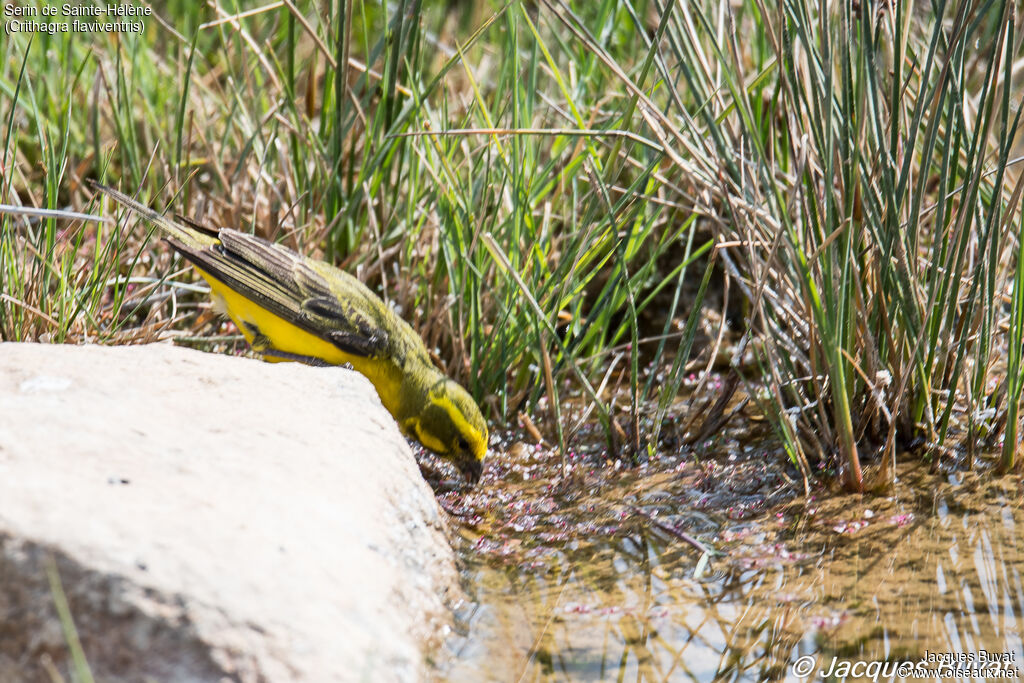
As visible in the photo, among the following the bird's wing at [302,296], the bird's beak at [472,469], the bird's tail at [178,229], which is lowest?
the bird's beak at [472,469]

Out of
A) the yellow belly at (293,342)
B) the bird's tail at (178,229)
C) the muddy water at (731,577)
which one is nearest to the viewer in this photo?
the muddy water at (731,577)

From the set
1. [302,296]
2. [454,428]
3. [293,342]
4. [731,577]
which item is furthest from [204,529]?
[293,342]

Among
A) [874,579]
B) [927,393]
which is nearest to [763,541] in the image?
[874,579]

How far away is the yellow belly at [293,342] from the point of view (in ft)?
13.1

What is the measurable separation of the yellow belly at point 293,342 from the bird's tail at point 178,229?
0.46ft

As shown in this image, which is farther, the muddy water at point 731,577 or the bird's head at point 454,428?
the bird's head at point 454,428

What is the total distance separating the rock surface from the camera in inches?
74.5

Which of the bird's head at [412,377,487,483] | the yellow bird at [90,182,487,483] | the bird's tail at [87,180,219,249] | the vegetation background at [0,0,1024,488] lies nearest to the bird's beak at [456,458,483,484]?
the bird's head at [412,377,487,483]

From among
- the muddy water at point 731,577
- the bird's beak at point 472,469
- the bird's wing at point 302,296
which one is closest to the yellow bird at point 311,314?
the bird's wing at point 302,296

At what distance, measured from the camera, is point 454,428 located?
359 centimetres

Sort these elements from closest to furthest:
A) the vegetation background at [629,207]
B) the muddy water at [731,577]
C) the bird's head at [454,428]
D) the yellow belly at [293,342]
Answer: the muddy water at [731,577] < the vegetation background at [629,207] < the bird's head at [454,428] < the yellow belly at [293,342]

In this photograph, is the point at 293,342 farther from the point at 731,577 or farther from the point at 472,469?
the point at 731,577

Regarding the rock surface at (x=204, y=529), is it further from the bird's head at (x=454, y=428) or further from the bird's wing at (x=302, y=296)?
the bird's wing at (x=302, y=296)

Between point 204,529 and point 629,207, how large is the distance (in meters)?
2.16
